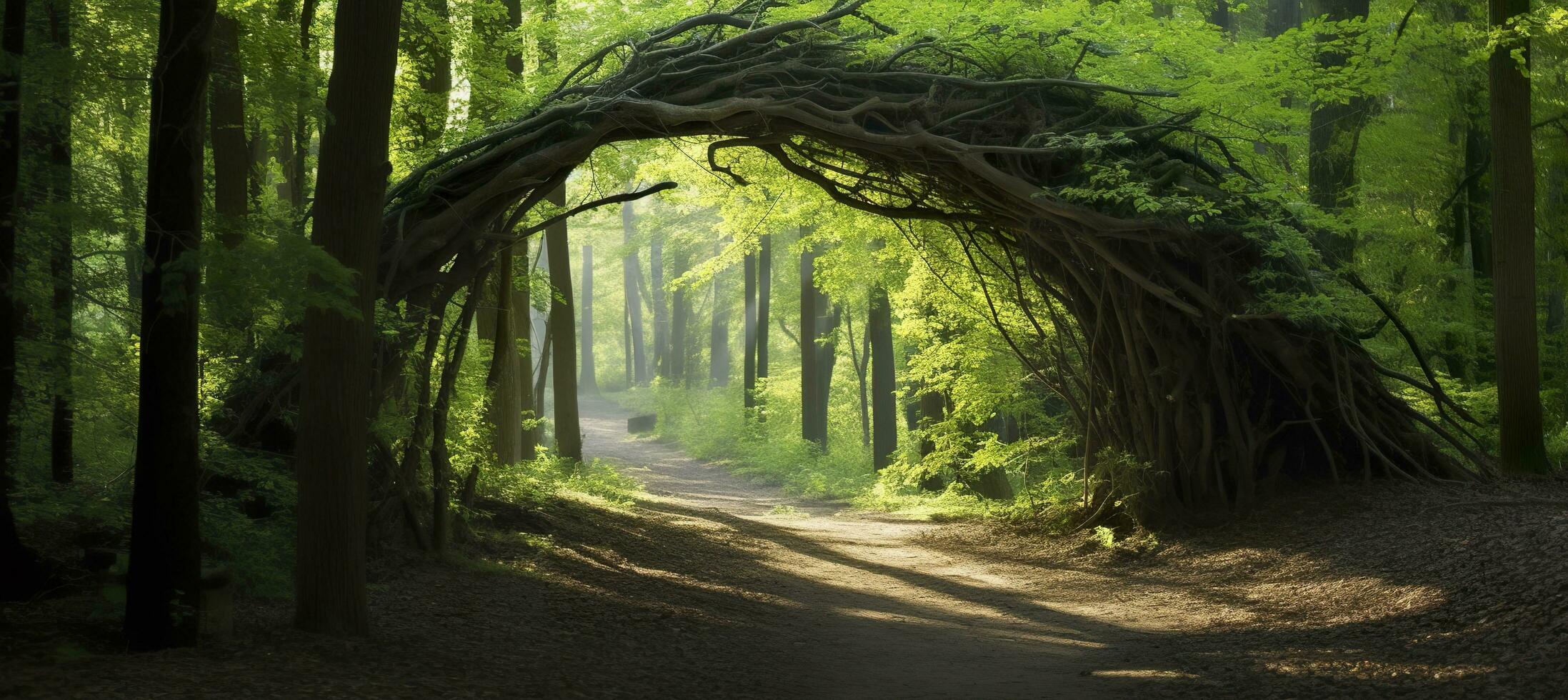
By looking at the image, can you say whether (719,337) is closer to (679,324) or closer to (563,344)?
(679,324)

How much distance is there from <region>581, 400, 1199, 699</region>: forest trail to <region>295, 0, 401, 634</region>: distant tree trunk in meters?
2.61

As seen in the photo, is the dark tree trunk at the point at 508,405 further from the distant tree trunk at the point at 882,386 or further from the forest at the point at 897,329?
the distant tree trunk at the point at 882,386

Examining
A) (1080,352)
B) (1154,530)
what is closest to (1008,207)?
(1080,352)

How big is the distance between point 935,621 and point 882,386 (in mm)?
12743

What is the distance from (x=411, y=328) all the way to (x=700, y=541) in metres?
4.79

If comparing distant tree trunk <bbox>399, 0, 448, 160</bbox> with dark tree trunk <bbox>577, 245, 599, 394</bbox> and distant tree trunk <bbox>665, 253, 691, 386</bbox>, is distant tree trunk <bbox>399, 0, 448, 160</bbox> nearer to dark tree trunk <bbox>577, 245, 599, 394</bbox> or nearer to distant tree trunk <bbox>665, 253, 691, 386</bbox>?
distant tree trunk <bbox>665, 253, 691, 386</bbox>

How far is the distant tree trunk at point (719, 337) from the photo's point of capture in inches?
1597

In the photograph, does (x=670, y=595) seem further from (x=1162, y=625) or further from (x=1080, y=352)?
(x=1080, y=352)

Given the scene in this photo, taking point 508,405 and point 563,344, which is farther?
point 563,344

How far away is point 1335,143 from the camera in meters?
13.7

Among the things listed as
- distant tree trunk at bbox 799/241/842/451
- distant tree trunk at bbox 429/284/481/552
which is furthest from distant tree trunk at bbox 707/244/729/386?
distant tree trunk at bbox 429/284/481/552

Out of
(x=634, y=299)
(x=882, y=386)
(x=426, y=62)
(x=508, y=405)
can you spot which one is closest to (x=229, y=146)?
(x=426, y=62)

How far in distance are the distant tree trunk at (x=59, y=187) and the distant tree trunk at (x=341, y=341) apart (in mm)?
1424

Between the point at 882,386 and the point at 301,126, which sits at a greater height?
the point at 301,126
